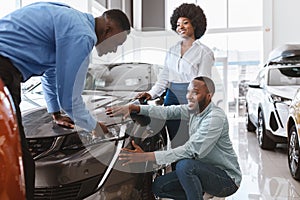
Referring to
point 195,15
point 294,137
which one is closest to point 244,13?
point 294,137

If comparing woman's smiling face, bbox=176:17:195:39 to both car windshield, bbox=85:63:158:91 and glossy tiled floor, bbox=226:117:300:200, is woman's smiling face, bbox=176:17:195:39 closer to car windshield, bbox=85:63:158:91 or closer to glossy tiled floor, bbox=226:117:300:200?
car windshield, bbox=85:63:158:91

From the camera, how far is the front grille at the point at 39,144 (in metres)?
1.68

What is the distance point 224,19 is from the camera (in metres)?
11.3

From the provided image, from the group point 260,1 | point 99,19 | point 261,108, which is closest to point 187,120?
point 99,19

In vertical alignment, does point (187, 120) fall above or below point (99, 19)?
below

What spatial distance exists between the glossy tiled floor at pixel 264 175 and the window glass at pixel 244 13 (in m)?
6.72

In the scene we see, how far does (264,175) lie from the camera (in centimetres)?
342

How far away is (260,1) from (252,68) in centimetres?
203

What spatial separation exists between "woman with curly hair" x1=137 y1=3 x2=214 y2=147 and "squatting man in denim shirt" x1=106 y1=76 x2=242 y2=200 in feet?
0.89

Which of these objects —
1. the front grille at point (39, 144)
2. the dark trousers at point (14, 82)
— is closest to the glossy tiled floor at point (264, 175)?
the front grille at point (39, 144)

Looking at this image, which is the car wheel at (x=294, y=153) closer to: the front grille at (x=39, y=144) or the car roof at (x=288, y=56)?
the car roof at (x=288, y=56)

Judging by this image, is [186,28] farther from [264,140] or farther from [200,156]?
[264,140]

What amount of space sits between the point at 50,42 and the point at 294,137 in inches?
102

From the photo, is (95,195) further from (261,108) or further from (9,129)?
(261,108)
